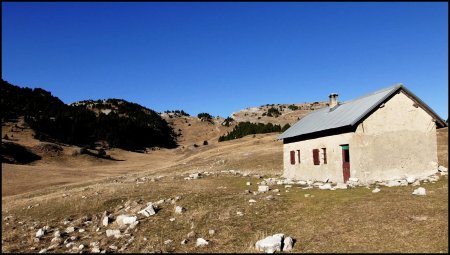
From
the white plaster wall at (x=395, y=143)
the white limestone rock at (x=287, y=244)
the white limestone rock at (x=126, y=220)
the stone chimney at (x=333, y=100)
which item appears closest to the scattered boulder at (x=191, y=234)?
the white limestone rock at (x=126, y=220)

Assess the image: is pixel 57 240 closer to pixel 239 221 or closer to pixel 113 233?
pixel 113 233

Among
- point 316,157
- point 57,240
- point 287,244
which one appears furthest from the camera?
point 316,157

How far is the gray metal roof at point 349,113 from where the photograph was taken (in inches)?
1003

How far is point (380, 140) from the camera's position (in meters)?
25.6

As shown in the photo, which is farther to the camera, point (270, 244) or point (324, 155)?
point (324, 155)

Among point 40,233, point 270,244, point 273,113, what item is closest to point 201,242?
point 270,244

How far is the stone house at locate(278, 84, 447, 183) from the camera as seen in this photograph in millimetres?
25125

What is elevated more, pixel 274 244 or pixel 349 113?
pixel 349 113

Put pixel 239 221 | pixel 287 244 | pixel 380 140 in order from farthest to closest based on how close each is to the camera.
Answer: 1. pixel 380 140
2. pixel 239 221
3. pixel 287 244

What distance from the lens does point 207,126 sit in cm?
12412

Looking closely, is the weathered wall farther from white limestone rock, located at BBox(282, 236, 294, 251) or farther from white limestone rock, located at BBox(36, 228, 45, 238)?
white limestone rock, located at BBox(36, 228, 45, 238)

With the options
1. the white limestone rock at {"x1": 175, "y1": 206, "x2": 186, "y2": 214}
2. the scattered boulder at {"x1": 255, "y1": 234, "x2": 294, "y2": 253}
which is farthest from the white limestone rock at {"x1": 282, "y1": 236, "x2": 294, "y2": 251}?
the white limestone rock at {"x1": 175, "y1": 206, "x2": 186, "y2": 214}

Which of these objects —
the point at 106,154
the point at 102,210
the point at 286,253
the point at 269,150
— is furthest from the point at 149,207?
the point at 106,154

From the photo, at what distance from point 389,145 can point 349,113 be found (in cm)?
363
